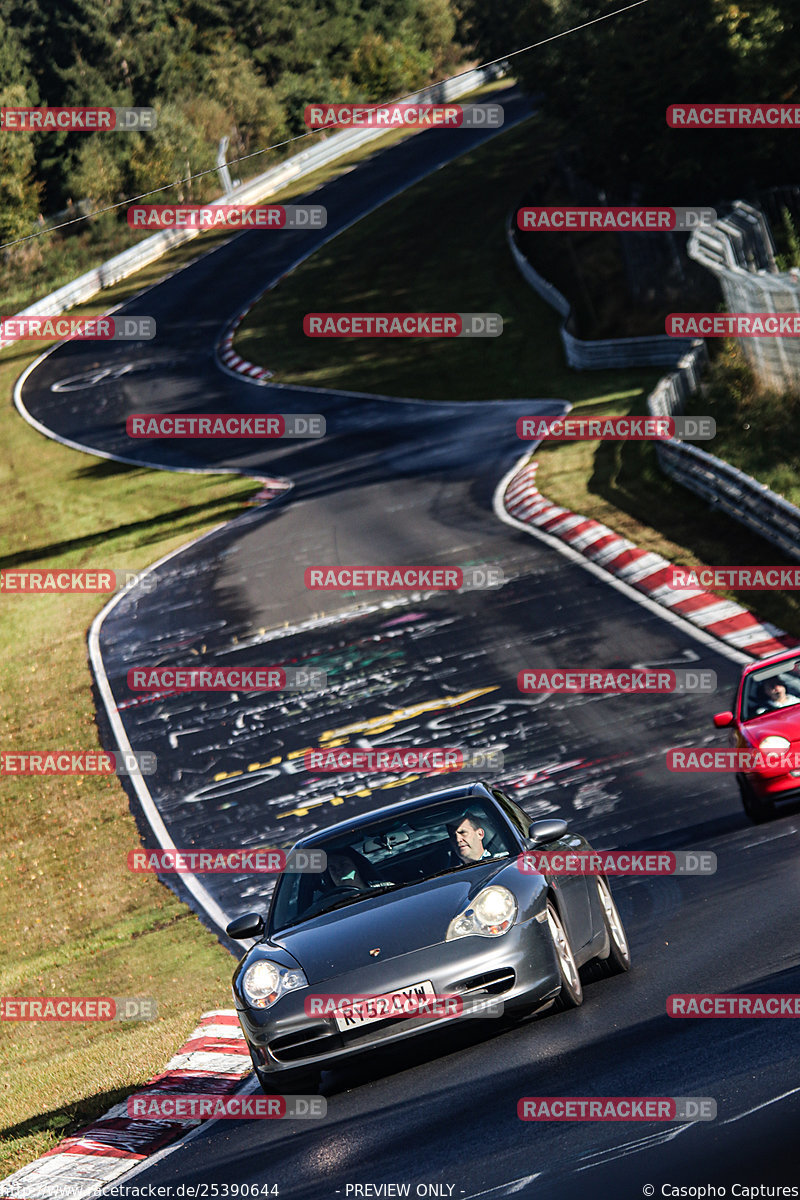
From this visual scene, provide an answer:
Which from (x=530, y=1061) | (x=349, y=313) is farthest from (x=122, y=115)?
(x=530, y=1061)

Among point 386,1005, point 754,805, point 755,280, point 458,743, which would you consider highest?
point 755,280

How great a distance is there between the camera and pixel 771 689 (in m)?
12.8

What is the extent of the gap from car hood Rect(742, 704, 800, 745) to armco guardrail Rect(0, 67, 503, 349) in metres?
45.2

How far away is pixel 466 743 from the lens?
57.8 ft

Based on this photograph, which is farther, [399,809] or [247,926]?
[399,809]

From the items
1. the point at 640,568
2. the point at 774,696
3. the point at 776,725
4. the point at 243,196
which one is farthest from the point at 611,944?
the point at 243,196

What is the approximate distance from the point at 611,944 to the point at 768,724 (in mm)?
4057

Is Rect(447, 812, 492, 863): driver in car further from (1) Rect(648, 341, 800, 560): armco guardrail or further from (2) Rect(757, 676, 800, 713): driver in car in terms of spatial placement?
(1) Rect(648, 341, 800, 560): armco guardrail

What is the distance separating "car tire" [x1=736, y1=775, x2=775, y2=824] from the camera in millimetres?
12234

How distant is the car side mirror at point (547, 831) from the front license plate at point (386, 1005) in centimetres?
125

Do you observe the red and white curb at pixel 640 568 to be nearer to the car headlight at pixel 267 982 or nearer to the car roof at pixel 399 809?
the car roof at pixel 399 809

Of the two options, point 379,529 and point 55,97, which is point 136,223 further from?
point 379,529

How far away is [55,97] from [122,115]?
22.3 feet

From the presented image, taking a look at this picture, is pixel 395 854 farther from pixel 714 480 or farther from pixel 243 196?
pixel 243 196
